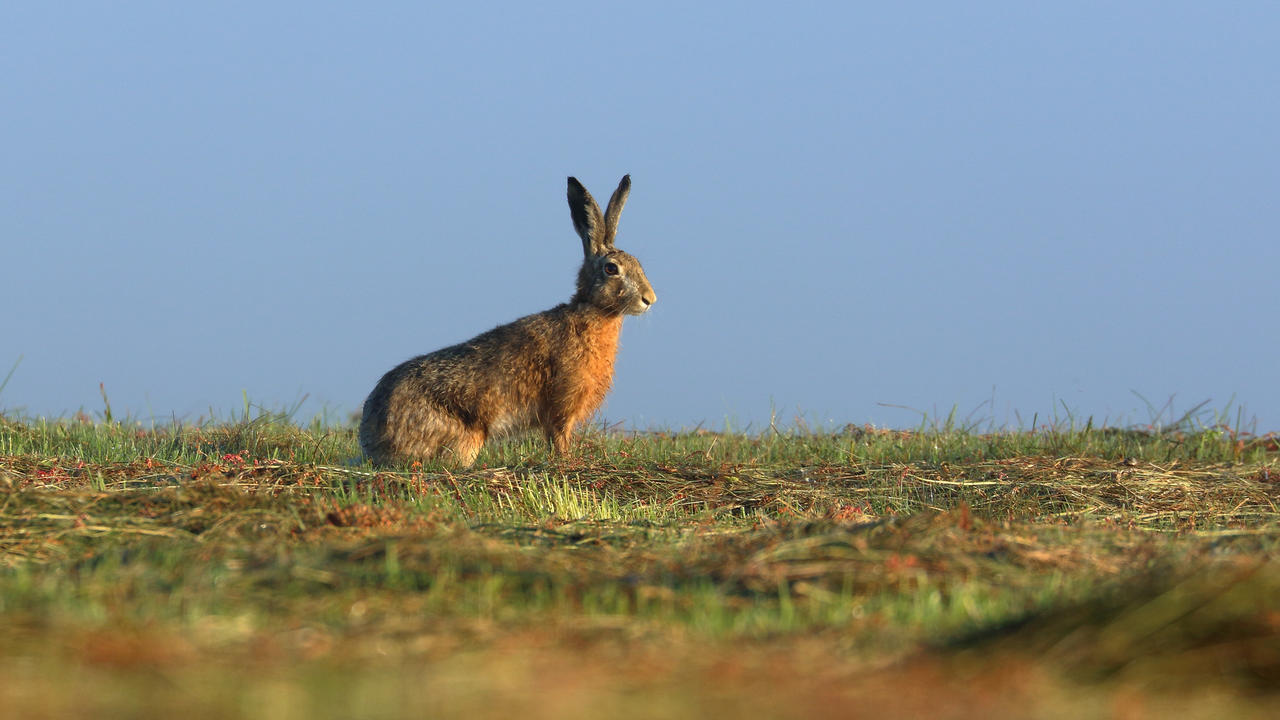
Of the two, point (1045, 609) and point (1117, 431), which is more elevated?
point (1117, 431)

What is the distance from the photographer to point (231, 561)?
483 cm

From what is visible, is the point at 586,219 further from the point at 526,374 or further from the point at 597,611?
the point at 597,611

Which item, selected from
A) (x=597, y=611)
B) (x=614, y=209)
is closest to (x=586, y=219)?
(x=614, y=209)

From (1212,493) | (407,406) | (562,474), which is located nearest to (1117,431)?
(1212,493)

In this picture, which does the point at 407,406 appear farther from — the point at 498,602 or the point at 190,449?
the point at 498,602

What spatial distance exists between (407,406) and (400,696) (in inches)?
312

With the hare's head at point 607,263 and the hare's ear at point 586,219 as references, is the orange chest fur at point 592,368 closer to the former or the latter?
the hare's head at point 607,263

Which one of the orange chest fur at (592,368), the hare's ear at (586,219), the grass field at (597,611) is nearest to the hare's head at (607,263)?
the hare's ear at (586,219)

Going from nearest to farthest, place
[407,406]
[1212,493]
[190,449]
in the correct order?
[1212,493]
[407,406]
[190,449]

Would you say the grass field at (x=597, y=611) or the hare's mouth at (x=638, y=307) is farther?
the hare's mouth at (x=638, y=307)

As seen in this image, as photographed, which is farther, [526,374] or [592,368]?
[592,368]

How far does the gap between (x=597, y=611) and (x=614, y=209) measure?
7.92 meters

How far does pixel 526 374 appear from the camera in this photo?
1098cm

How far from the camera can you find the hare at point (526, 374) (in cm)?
1058
